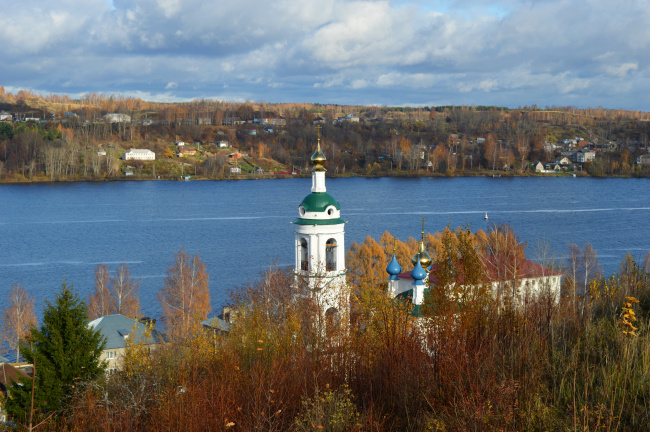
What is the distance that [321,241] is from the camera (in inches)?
352

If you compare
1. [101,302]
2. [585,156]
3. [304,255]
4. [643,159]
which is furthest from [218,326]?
[643,159]

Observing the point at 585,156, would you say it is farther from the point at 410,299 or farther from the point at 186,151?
the point at 410,299

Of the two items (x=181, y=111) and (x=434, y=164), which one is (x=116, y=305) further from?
(x=181, y=111)

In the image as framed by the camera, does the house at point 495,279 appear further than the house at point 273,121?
No

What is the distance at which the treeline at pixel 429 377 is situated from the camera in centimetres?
382

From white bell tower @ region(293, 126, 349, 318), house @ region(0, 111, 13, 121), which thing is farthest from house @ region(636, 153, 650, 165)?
house @ region(0, 111, 13, 121)

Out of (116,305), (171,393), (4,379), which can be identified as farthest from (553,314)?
(116,305)

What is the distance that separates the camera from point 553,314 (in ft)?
18.5

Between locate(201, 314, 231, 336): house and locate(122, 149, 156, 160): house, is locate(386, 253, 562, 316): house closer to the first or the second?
locate(201, 314, 231, 336): house

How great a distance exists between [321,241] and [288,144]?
7291cm

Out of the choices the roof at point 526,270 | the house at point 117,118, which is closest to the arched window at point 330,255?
the roof at point 526,270

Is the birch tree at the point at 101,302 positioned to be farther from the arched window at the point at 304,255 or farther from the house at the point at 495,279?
the arched window at the point at 304,255

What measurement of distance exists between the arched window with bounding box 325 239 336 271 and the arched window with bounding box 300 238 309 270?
281 mm

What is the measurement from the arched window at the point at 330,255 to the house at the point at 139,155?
63.5 metres
